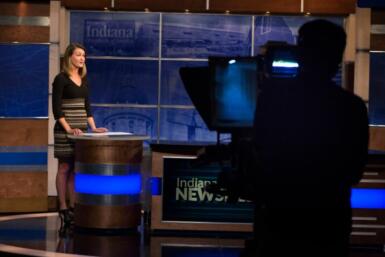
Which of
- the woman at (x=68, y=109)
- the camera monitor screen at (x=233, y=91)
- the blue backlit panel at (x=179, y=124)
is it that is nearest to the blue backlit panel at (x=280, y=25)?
the blue backlit panel at (x=179, y=124)

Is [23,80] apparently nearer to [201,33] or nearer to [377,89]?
[201,33]

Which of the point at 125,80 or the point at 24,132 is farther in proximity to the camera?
the point at 125,80

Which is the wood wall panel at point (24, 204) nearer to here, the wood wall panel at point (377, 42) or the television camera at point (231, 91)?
the wood wall panel at point (377, 42)

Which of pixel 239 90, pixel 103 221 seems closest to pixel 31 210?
pixel 103 221

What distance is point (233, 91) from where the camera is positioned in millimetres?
5281

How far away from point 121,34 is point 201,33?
994 millimetres

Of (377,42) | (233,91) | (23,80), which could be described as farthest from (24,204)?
(233,91)

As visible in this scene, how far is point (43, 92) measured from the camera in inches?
406

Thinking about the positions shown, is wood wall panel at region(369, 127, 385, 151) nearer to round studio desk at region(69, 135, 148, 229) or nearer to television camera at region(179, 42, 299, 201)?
round studio desk at region(69, 135, 148, 229)

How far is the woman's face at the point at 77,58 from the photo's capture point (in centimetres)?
723

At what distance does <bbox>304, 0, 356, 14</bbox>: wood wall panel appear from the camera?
10.2m

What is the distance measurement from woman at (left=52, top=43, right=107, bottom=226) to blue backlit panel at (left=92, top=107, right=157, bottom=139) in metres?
2.97

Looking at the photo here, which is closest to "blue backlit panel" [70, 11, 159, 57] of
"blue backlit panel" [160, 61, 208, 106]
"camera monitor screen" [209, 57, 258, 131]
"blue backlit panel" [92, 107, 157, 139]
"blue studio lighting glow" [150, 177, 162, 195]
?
"blue backlit panel" [160, 61, 208, 106]

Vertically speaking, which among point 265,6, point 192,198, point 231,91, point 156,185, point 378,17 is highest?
point 265,6
